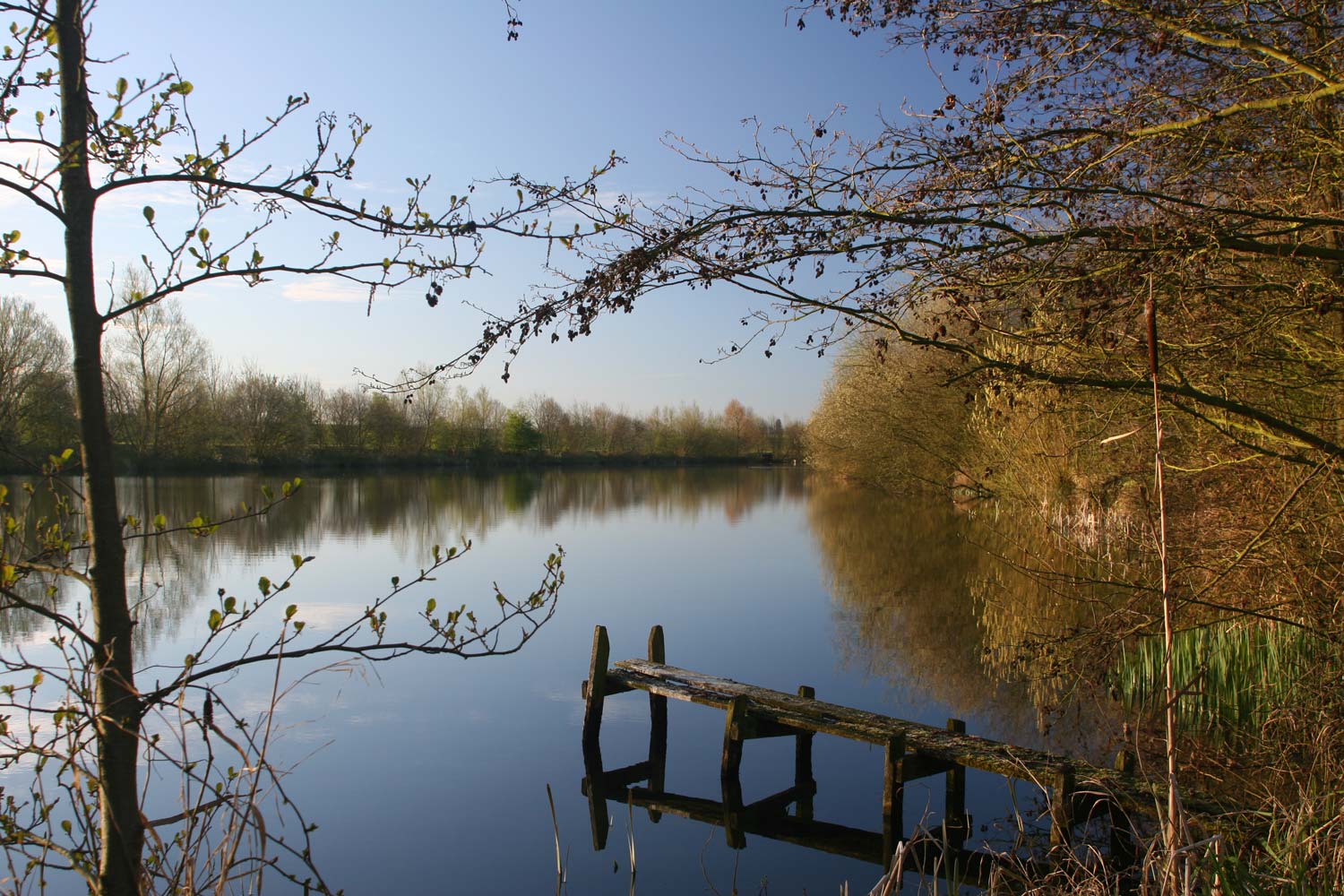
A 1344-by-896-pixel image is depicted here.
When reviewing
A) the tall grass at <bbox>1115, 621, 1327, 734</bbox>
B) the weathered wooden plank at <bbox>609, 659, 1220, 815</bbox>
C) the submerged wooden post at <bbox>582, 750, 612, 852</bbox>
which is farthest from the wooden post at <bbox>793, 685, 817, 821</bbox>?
the tall grass at <bbox>1115, 621, 1327, 734</bbox>

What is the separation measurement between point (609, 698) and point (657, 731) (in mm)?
1902

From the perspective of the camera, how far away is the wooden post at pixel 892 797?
6977 mm

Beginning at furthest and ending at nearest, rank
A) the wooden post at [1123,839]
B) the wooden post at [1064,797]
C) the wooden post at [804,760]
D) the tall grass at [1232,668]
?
the wooden post at [804,760] → the tall grass at [1232,668] → the wooden post at [1123,839] → the wooden post at [1064,797]

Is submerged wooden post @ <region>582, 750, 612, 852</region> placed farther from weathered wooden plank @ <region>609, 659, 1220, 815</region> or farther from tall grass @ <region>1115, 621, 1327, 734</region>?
tall grass @ <region>1115, 621, 1327, 734</region>

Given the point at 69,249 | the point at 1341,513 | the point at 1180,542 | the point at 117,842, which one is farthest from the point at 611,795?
the point at 69,249

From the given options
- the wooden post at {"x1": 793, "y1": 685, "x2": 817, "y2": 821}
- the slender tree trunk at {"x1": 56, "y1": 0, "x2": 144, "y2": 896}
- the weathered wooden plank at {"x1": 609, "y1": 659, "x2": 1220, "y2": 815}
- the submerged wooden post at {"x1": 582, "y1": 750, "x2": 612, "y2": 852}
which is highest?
the slender tree trunk at {"x1": 56, "y1": 0, "x2": 144, "y2": 896}

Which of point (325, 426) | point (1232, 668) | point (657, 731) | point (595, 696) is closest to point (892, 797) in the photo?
point (657, 731)

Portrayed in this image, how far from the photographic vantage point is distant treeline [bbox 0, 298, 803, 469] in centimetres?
3069

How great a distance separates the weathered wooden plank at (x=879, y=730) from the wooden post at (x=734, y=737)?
118 mm

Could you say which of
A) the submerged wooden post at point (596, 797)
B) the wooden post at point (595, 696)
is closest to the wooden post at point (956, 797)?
the submerged wooden post at point (596, 797)

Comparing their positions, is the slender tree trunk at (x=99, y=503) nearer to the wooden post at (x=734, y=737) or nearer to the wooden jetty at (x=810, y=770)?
the wooden jetty at (x=810, y=770)

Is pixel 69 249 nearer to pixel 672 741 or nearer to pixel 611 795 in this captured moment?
pixel 611 795

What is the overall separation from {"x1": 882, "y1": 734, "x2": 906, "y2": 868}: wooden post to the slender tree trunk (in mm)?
5559

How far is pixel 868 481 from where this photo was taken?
38750 mm
